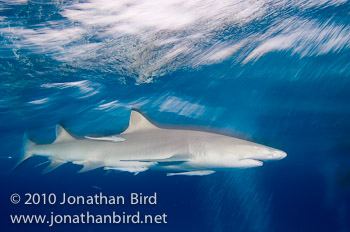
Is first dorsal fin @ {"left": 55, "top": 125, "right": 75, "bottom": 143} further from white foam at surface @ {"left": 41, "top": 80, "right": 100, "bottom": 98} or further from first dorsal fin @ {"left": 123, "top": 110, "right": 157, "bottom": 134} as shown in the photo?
white foam at surface @ {"left": 41, "top": 80, "right": 100, "bottom": 98}

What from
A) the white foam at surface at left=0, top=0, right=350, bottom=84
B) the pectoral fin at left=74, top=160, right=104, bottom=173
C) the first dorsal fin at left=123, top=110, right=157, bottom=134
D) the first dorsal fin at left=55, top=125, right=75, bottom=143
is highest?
the white foam at surface at left=0, top=0, right=350, bottom=84

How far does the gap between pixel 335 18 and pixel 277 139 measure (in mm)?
23003

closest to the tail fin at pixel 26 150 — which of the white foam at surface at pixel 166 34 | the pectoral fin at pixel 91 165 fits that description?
the pectoral fin at pixel 91 165

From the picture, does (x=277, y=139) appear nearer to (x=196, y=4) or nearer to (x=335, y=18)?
(x=335, y=18)

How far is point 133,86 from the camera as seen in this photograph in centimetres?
1214

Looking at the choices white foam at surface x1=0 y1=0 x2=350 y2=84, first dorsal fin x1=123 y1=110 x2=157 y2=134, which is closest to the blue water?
white foam at surface x1=0 y1=0 x2=350 y2=84

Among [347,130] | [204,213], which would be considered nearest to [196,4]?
[347,130]

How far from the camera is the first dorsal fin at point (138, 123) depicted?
6.21m

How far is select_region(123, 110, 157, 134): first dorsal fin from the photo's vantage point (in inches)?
244

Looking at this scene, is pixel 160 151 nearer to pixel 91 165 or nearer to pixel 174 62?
pixel 91 165

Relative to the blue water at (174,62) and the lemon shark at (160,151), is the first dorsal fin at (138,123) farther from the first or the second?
the blue water at (174,62)

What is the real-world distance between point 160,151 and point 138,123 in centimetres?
127

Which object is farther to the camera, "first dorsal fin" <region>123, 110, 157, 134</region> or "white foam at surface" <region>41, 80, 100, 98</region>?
"white foam at surface" <region>41, 80, 100, 98</region>

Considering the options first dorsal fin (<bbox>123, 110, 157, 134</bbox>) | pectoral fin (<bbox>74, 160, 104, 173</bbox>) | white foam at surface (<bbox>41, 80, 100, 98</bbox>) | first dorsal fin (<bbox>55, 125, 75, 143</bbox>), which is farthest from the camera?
white foam at surface (<bbox>41, 80, 100, 98</bbox>)
